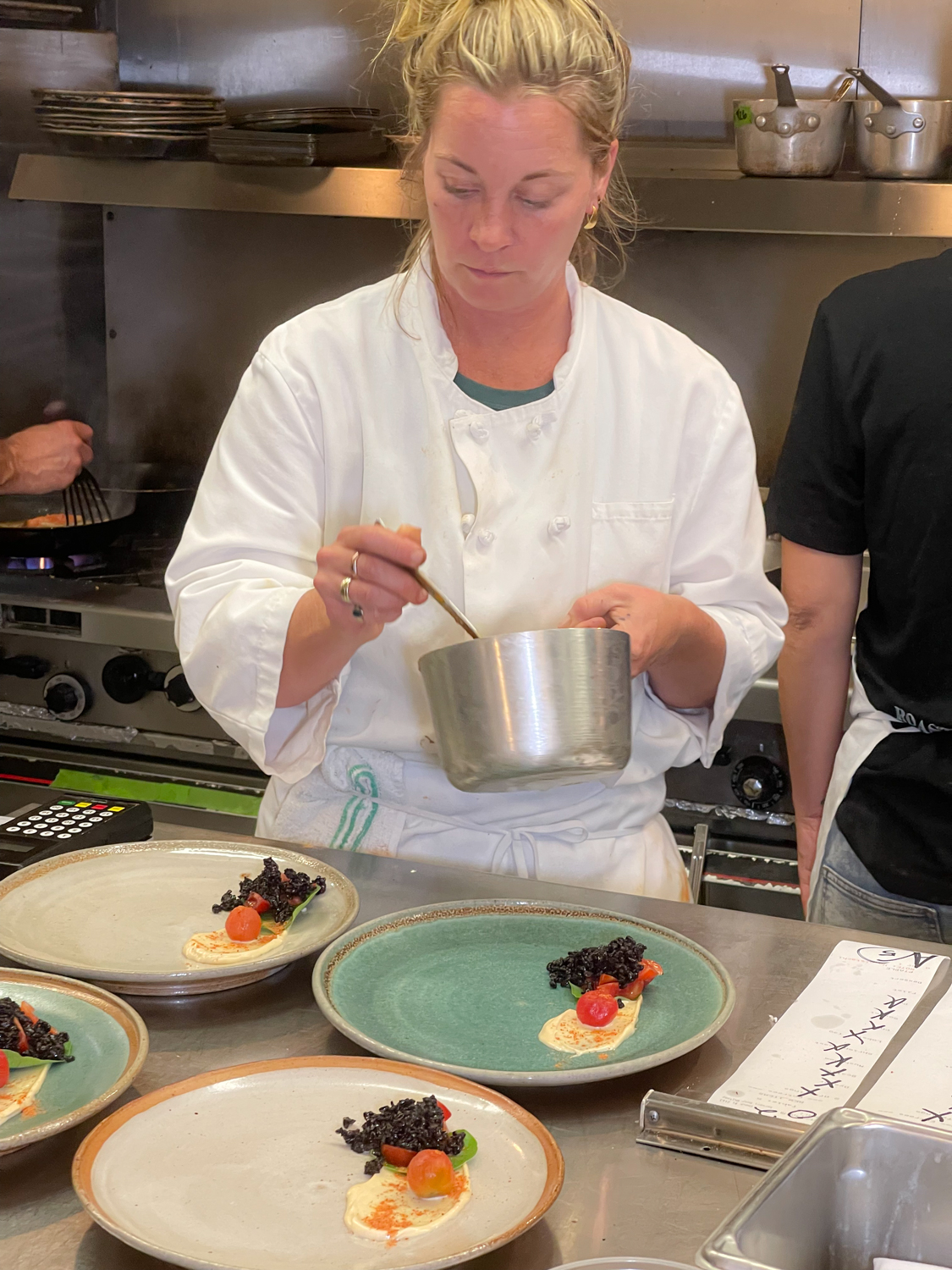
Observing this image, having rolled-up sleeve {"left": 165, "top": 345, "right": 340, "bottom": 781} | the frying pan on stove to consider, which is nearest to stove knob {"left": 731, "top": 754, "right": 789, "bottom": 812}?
rolled-up sleeve {"left": 165, "top": 345, "right": 340, "bottom": 781}

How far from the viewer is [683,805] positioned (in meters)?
2.30

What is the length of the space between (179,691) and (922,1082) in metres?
1.63

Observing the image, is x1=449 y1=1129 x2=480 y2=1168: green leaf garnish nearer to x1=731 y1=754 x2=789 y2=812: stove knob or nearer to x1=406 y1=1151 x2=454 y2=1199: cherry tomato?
x1=406 y1=1151 x2=454 y2=1199: cherry tomato

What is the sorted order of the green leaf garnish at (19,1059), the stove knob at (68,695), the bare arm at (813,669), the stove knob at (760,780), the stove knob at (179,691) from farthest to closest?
the stove knob at (68,695), the stove knob at (179,691), the stove knob at (760,780), the bare arm at (813,669), the green leaf garnish at (19,1059)

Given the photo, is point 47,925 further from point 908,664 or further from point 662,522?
point 908,664

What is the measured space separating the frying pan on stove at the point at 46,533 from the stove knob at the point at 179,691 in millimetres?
370

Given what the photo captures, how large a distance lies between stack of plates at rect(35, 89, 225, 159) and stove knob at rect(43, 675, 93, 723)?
39.5 inches

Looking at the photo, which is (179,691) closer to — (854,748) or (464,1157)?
(854,748)

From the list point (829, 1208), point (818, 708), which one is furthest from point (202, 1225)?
point (818, 708)

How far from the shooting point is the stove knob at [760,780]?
2.24 metres

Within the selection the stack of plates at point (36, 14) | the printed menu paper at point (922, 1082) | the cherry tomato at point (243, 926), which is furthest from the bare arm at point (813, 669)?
the stack of plates at point (36, 14)

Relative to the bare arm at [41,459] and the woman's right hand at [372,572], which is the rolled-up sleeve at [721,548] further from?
the bare arm at [41,459]

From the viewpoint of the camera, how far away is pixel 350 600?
116 cm

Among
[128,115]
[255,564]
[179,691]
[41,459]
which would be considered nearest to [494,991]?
[255,564]
